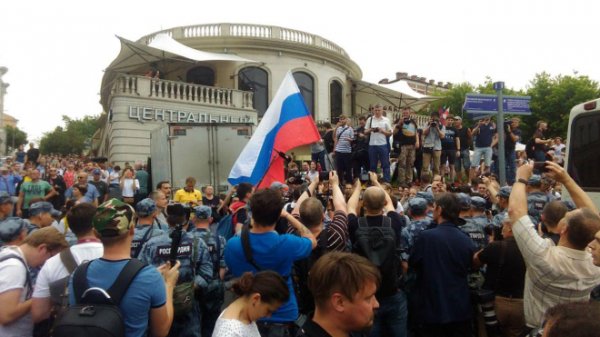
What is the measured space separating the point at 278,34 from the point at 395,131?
722 inches

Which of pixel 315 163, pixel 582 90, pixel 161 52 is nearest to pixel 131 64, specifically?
pixel 161 52

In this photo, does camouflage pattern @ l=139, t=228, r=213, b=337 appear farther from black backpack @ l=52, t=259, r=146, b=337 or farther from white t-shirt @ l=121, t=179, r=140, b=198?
white t-shirt @ l=121, t=179, r=140, b=198

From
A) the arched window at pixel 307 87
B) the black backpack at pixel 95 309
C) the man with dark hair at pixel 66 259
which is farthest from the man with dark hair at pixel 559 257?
the arched window at pixel 307 87

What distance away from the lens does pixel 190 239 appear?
3.88m

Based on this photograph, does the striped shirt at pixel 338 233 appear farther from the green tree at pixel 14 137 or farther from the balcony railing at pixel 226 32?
the green tree at pixel 14 137

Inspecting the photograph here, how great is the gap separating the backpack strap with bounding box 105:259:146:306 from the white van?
6548 millimetres

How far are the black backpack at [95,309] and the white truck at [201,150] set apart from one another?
9.22 meters

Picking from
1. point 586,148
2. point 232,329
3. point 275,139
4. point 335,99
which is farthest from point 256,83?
point 232,329

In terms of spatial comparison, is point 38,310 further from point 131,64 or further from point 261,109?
point 261,109

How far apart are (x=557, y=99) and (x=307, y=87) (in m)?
22.0

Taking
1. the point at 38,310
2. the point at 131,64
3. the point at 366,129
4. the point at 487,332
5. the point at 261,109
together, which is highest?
the point at 131,64

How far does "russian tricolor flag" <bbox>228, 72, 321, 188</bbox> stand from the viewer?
19.8 ft

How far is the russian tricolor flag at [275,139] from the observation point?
19.8ft

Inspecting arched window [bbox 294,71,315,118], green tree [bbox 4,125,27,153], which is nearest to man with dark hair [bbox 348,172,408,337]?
arched window [bbox 294,71,315,118]
